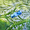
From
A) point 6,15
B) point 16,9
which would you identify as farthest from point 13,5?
point 6,15

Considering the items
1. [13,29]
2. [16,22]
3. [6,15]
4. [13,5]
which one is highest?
[13,5]

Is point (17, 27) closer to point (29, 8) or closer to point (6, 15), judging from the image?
point (6, 15)

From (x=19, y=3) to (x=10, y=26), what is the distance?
377mm

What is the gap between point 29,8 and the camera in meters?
1.24

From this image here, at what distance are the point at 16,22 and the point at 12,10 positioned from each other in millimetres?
185

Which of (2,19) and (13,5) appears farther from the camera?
(13,5)

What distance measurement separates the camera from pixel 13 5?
1.21 meters

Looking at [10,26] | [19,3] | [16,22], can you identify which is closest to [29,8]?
[19,3]

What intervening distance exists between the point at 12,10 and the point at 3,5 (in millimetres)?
166

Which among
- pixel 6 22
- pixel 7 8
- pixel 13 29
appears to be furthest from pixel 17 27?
pixel 7 8

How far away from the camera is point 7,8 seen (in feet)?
3.95

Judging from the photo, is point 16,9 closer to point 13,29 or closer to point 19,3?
point 19,3

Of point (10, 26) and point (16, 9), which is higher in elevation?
point (16, 9)

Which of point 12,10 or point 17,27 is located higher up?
point 12,10
